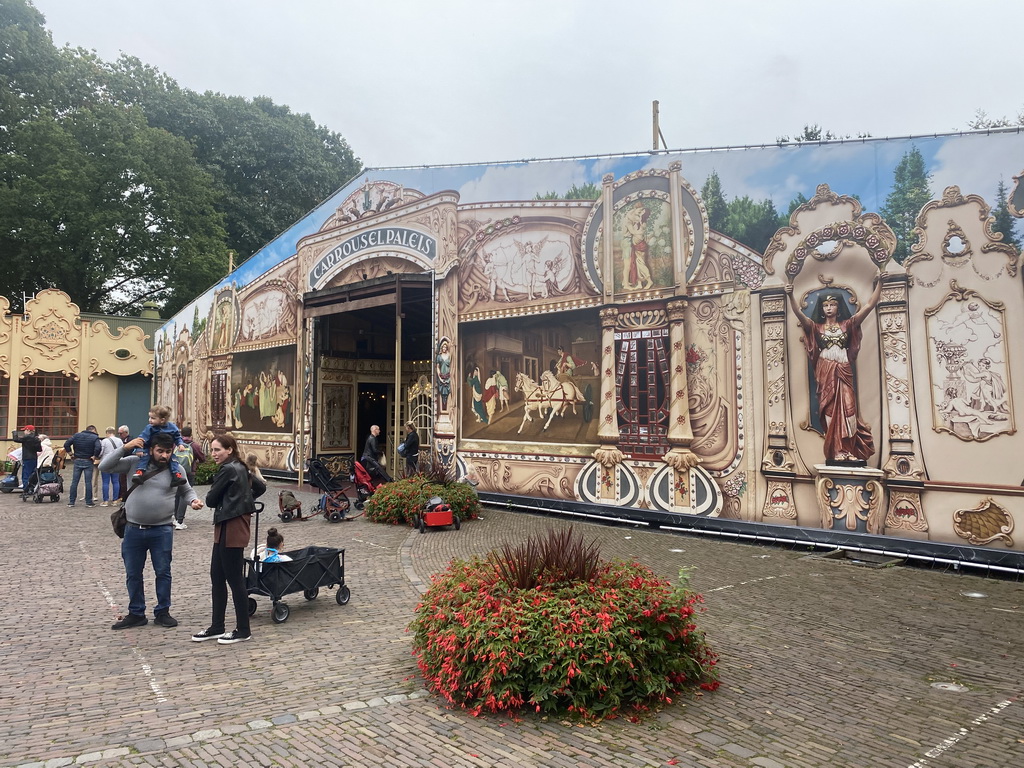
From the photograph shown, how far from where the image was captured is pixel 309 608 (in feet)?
23.7

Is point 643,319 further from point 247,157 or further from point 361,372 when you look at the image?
point 247,157

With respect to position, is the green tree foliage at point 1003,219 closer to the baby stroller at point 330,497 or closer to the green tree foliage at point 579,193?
the green tree foliage at point 579,193

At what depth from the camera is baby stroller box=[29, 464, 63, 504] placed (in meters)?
16.1

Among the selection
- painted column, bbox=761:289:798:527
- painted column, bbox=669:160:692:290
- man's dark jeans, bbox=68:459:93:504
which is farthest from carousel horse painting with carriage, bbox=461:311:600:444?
man's dark jeans, bbox=68:459:93:504

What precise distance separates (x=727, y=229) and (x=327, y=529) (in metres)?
8.76

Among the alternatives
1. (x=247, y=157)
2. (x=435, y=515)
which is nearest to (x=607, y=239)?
(x=435, y=515)

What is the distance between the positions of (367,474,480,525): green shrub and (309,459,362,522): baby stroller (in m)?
0.55

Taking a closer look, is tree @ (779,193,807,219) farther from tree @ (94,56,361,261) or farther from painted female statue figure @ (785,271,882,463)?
tree @ (94,56,361,261)

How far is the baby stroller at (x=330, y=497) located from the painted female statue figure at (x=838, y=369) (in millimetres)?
8758

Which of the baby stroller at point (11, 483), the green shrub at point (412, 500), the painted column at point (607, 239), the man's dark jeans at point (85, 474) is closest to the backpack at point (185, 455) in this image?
the man's dark jeans at point (85, 474)

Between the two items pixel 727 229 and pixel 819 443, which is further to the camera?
pixel 727 229

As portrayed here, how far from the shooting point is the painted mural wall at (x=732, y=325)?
935 centimetres

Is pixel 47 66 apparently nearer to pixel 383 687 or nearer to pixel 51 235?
pixel 51 235

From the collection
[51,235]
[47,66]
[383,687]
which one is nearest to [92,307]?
[51,235]
